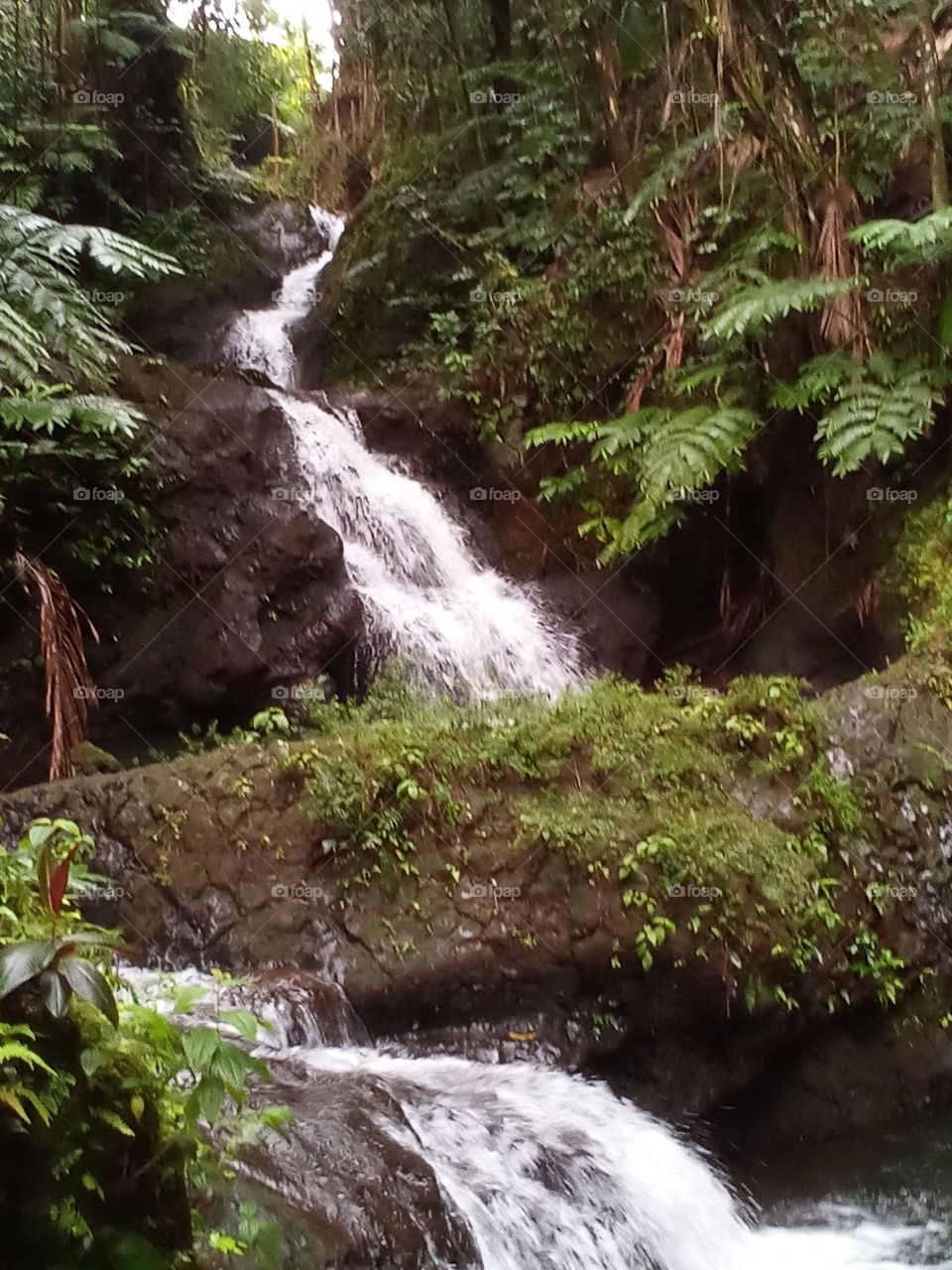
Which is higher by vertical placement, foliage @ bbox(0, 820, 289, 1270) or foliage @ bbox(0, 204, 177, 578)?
foliage @ bbox(0, 204, 177, 578)

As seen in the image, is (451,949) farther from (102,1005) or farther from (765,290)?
(765,290)

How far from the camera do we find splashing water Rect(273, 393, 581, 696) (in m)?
7.99

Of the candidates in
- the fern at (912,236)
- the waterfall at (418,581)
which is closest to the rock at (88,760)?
the waterfall at (418,581)

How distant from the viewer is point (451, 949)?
4.79m

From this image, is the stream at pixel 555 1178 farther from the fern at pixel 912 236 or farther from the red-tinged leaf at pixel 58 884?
the fern at pixel 912 236

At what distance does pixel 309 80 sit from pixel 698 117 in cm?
879
